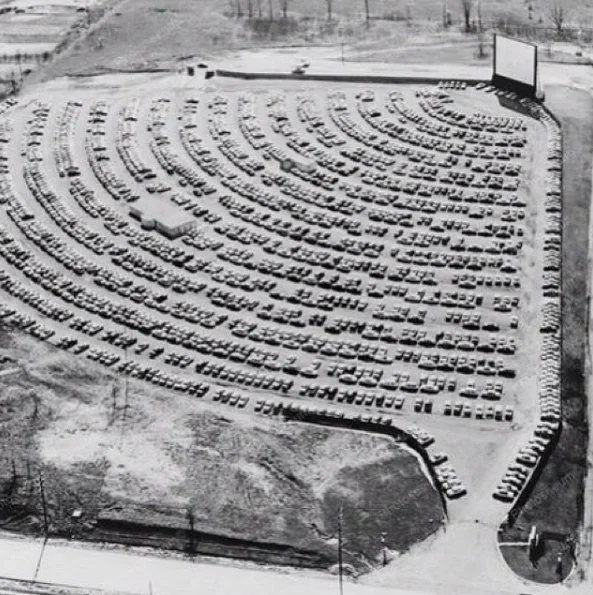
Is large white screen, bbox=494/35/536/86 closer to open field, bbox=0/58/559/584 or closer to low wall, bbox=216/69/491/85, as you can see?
open field, bbox=0/58/559/584

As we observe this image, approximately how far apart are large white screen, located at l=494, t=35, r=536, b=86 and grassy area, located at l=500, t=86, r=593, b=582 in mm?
4822

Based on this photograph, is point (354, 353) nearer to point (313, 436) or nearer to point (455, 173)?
point (313, 436)

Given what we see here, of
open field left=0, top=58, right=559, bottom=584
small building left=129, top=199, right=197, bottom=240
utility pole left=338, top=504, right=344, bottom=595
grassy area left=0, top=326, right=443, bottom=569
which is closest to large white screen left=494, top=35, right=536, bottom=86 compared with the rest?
open field left=0, top=58, right=559, bottom=584

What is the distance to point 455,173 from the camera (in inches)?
5925

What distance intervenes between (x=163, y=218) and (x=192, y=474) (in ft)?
157

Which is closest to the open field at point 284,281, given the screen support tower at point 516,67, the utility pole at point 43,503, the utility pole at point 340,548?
the utility pole at point 43,503

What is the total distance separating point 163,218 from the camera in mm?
139625

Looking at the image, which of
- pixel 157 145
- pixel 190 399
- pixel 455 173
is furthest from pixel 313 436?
pixel 157 145

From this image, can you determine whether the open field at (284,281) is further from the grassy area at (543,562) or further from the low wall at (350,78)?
the grassy area at (543,562)

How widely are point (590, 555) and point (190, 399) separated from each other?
4041cm

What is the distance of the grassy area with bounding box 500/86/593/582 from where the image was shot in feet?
304

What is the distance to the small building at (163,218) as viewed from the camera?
138m

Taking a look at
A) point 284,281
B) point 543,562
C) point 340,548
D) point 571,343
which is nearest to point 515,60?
point 284,281

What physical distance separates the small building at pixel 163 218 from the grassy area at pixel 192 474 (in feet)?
98.2
